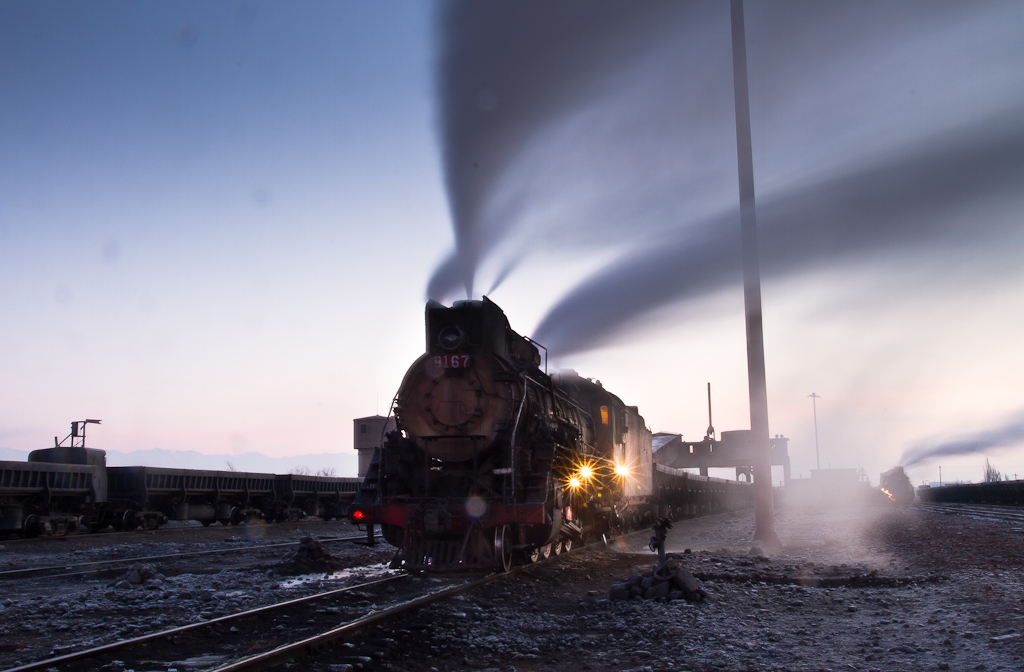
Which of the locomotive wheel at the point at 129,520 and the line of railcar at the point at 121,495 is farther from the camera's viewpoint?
the locomotive wheel at the point at 129,520

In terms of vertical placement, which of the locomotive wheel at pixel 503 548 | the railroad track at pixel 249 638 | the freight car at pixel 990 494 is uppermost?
the locomotive wheel at pixel 503 548

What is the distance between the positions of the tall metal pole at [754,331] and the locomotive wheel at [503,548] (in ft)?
19.4

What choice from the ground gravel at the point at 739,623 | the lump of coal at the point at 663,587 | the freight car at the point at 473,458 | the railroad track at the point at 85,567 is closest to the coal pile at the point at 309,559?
the freight car at the point at 473,458

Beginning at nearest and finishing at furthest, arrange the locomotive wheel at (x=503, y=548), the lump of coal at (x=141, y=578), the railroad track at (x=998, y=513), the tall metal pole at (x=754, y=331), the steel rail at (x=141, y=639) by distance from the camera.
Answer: the steel rail at (x=141, y=639) → the lump of coal at (x=141, y=578) → the locomotive wheel at (x=503, y=548) → the tall metal pole at (x=754, y=331) → the railroad track at (x=998, y=513)

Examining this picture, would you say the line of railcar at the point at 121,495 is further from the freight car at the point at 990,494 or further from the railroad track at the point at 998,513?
the freight car at the point at 990,494

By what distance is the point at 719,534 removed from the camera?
22.7m

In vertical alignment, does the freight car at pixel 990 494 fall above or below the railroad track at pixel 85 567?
below

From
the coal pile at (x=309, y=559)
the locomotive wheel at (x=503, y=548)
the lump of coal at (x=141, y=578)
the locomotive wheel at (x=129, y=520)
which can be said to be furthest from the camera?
the locomotive wheel at (x=129, y=520)

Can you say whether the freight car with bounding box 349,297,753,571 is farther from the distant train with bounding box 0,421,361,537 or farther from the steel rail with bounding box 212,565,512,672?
the distant train with bounding box 0,421,361,537

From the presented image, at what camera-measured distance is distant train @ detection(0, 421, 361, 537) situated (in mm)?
19281

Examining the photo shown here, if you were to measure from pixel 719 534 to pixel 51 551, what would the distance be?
685 inches

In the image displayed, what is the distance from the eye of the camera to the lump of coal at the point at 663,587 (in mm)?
9352

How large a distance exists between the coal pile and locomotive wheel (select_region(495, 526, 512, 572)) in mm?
3265

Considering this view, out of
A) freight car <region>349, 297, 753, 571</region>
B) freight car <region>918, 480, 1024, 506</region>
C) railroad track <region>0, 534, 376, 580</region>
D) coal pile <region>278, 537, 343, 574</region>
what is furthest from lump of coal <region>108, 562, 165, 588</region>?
freight car <region>918, 480, 1024, 506</region>
